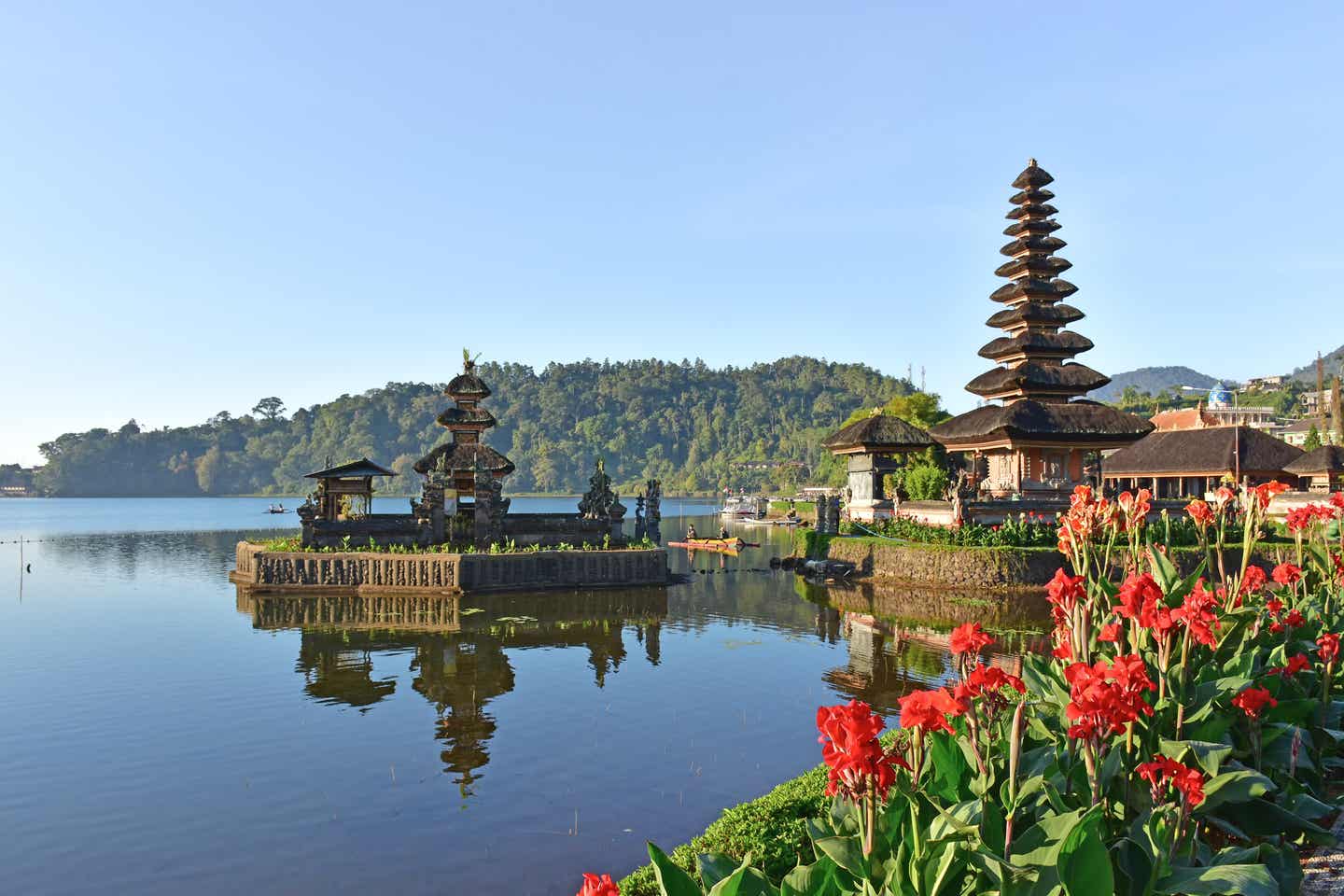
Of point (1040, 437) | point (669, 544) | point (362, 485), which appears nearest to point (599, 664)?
point (362, 485)

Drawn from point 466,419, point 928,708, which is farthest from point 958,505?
point 928,708

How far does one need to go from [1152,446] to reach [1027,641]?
35209mm

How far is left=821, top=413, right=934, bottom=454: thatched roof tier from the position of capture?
41469 mm

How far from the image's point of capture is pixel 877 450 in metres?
41.8

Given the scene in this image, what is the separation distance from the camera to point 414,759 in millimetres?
13617

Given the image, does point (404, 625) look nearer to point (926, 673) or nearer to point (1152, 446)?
point (926, 673)

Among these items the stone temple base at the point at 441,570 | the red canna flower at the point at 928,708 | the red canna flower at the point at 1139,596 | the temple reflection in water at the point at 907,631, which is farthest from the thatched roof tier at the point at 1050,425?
the red canna flower at the point at 928,708

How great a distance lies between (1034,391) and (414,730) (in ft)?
117

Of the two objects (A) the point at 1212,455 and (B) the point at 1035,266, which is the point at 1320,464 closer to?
(A) the point at 1212,455

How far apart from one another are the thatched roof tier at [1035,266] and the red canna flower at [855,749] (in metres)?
46.5

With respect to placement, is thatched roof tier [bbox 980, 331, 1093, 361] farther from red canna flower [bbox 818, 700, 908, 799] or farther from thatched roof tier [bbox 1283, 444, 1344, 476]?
red canna flower [bbox 818, 700, 908, 799]

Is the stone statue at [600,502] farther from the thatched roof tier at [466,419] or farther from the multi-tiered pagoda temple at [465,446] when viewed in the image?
the thatched roof tier at [466,419]

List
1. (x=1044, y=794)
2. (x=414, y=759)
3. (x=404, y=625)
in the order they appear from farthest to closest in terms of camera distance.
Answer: (x=404, y=625), (x=414, y=759), (x=1044, y=794)

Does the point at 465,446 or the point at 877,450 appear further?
the point at 877,450
